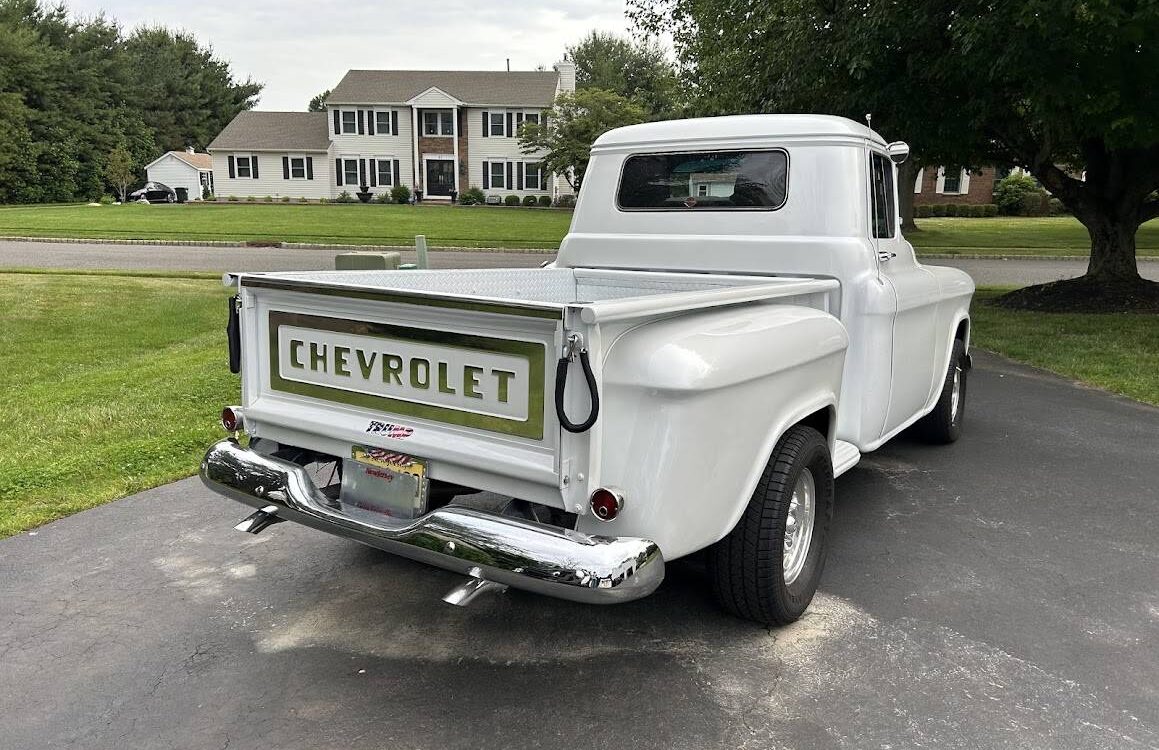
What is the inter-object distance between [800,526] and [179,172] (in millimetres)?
59013

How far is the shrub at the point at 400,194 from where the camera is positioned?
45250 mm

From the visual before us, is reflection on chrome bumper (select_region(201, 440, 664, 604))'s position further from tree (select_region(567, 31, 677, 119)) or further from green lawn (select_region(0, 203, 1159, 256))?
tree (select_region(567, 31, 677, 119))

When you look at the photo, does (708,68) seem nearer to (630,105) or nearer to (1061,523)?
(1061,523)

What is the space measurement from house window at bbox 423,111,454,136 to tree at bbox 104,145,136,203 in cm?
1840

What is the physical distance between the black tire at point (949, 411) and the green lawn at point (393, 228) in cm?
1752

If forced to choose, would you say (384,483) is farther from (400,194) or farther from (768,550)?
(400,194)

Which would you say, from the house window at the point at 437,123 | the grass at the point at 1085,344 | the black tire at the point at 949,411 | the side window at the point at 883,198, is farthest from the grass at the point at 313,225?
the side window at the point at 883,198

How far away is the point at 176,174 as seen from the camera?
5509cm

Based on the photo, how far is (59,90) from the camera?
52.0 m

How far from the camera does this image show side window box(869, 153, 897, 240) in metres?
4.79

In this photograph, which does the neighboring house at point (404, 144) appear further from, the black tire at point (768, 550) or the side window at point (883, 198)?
the black tire at point (768, 550)

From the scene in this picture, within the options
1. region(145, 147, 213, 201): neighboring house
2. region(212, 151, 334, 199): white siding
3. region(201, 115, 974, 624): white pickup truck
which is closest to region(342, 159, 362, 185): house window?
region(212, 151, 334, 199): white siding

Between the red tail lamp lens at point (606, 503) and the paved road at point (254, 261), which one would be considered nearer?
the red tail lamp lens at point (606, 503)

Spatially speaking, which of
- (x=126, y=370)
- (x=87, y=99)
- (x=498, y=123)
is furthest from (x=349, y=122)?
(x=126, y=370)
